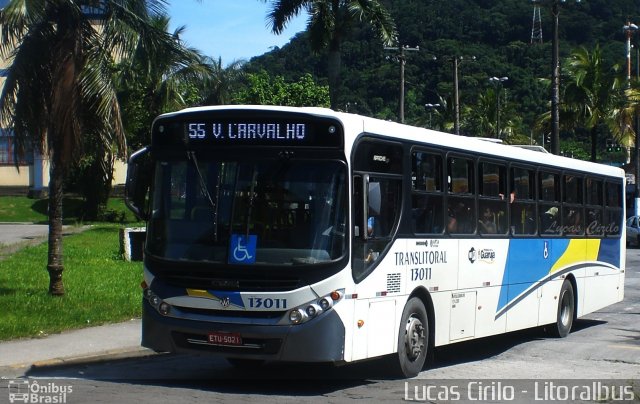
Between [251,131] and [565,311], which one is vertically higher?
[251,131]

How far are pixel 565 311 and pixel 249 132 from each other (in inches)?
331

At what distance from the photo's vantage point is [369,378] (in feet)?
38.8

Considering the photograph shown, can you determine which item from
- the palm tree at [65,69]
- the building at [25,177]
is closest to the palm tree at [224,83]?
the building at [25,177]

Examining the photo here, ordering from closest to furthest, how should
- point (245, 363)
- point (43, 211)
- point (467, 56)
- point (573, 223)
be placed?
point (245, 363)
point (573, 223)
point (43, 211)
point (467, 56)

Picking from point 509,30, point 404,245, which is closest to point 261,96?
point 404,245

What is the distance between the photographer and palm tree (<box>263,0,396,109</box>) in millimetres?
29391

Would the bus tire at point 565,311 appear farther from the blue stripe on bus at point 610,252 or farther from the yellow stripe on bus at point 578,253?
the blue stripe on bus at point 610,252

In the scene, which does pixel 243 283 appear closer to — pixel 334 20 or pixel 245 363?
pixel 245 363

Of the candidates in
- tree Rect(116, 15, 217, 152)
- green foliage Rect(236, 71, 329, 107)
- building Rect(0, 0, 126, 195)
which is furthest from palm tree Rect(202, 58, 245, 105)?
building Rect(0, 0, 126, 195)

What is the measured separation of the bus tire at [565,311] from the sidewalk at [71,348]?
22.6ft

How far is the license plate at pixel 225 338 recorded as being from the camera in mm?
10367

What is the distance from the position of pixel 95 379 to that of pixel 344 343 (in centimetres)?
315

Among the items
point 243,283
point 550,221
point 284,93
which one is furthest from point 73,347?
point 284,93

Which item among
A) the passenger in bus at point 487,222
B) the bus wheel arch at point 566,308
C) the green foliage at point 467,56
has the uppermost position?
the green foliage at point 467,56
